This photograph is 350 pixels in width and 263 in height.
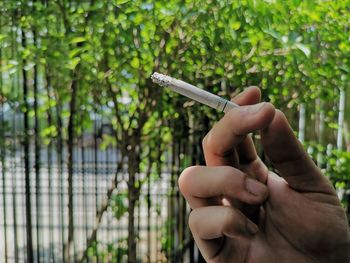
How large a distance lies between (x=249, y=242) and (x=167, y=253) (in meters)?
2.64

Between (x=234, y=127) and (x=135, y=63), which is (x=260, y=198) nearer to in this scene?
(x=234, y=127)

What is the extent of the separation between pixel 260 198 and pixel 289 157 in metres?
0.11

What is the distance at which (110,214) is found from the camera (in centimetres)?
371

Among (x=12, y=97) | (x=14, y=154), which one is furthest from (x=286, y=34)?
(x=14, y=154)

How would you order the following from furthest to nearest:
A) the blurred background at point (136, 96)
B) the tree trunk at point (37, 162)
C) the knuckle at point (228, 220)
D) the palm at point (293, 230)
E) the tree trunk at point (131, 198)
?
1. the tree trunk at point (37, 162)
2. the tree trunk at point (131, 198)
3. the blurred background at point (136, 96)
4. the palm at point (293, 230)
5. the knuckle at point (228, 220)

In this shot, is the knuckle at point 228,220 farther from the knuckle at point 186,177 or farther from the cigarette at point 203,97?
the cigarette at point 203,97

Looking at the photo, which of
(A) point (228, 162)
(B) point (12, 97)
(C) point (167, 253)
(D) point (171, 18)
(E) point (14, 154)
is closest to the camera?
(A) point (228, 162)

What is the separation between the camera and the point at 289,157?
98 cm

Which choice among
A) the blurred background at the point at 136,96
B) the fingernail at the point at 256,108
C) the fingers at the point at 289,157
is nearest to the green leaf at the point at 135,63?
the blurred background at the point at 136,96

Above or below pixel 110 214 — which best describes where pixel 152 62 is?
above

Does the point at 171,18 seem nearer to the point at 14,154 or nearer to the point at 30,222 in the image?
the point at 14,154

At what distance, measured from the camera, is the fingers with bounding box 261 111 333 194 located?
932 mm

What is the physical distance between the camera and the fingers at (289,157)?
36.7 inches

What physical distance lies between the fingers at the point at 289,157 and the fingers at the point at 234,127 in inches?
2.0
